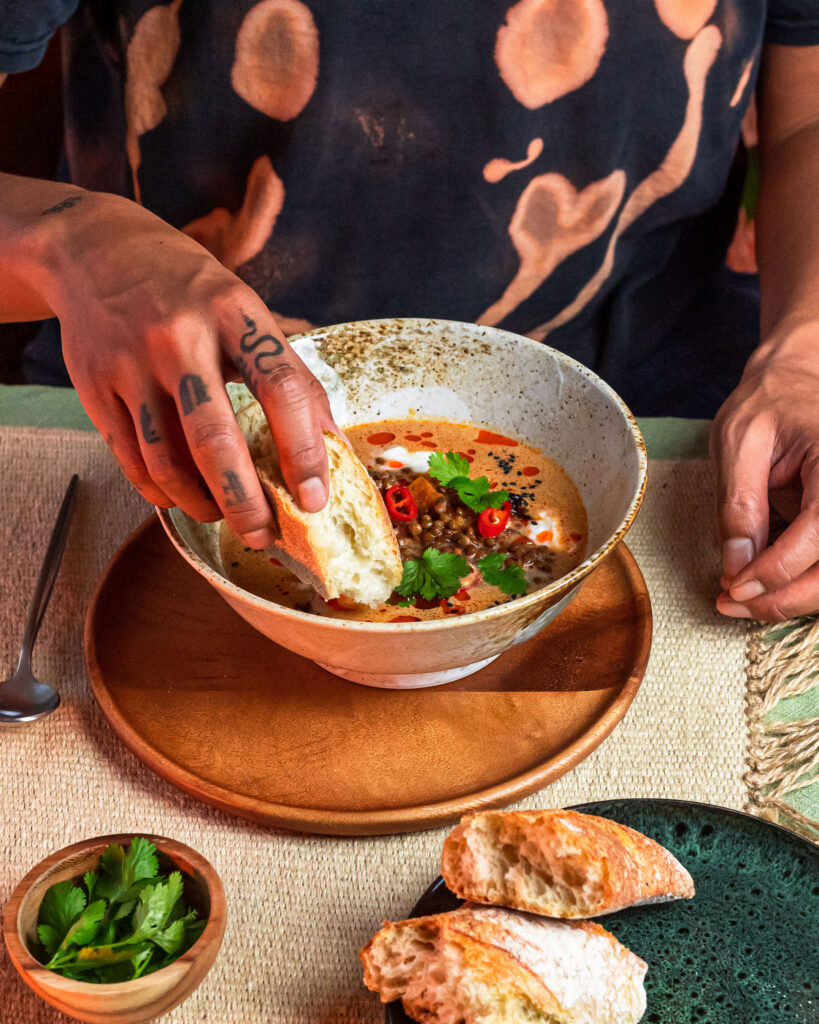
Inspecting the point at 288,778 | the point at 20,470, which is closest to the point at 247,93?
the point at 20,470

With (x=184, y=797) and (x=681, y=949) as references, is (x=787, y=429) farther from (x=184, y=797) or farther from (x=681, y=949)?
(x=184, y=797)

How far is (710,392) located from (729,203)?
1.59 ft

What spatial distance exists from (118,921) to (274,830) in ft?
0.93

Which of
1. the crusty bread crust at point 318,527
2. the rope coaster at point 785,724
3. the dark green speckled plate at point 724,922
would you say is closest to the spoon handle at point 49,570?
the crusty bread crust at point 318,527

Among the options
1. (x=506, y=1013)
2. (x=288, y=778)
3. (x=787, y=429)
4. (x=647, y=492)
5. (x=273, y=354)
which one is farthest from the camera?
(x=647, y=492)

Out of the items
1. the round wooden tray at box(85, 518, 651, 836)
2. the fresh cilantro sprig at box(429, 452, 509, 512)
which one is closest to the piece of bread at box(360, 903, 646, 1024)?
the round wooden tray at box(85, 518, 651, 836)

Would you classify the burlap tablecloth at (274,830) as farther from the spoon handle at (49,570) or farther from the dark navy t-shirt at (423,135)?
the dark navy t-shirt at (423,135)

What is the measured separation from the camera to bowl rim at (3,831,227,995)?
3.04ft

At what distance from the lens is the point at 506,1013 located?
897 mm

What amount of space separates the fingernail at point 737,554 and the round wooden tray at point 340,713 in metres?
0.14

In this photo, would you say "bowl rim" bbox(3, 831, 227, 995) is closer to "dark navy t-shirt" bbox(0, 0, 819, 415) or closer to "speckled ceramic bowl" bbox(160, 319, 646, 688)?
"speckled ceramic bowl" bbox(160, 319, 646, 688)

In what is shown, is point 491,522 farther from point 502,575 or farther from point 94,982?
point 94,982

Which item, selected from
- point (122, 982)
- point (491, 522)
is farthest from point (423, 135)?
point (122, 982)

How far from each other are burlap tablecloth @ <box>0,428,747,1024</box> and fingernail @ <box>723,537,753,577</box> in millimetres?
85
